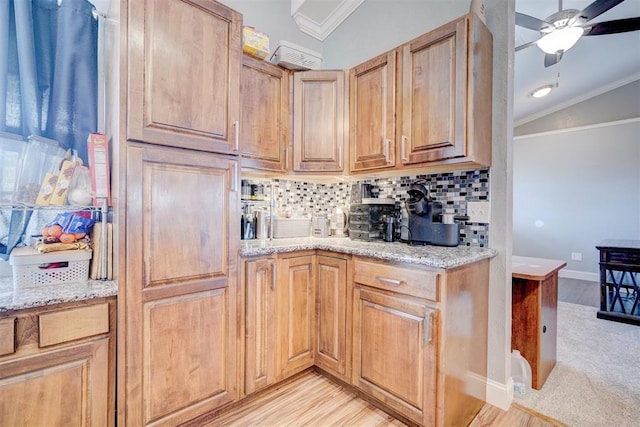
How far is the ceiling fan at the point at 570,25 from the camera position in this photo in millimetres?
2199

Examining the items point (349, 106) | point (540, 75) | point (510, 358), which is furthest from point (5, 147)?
point (540, 75)

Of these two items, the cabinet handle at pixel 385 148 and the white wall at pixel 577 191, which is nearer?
the cabinet handle at pixel 385 148

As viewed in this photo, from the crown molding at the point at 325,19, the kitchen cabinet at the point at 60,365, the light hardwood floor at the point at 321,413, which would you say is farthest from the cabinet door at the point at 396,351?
the crown molding at the point at 325,19

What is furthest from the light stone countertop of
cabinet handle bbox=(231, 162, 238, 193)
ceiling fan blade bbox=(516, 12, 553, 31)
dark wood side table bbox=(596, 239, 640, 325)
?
dark wood side table bbox=(596, 239, 640, 325)

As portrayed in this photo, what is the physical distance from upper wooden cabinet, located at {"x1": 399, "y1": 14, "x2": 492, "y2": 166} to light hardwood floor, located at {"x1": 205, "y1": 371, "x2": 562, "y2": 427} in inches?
56.8

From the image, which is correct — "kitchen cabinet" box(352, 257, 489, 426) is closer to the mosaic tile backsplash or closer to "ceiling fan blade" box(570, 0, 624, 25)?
the mosaic tile backsplash

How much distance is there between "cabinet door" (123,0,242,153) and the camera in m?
1.29

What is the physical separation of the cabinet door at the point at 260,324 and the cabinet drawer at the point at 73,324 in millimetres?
674

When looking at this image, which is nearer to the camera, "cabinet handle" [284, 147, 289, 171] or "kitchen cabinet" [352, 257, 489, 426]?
"kitchen cabinet" [352, 257, 489, 426]

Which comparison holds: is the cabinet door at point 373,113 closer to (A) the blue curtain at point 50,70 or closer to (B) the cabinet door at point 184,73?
(B) the cabinet door at point 184,73

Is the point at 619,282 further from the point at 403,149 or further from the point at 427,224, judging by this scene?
the point at 403,149

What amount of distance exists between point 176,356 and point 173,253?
19.8 inches

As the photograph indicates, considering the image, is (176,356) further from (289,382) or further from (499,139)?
(499,139)

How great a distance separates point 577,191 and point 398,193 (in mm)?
4739
